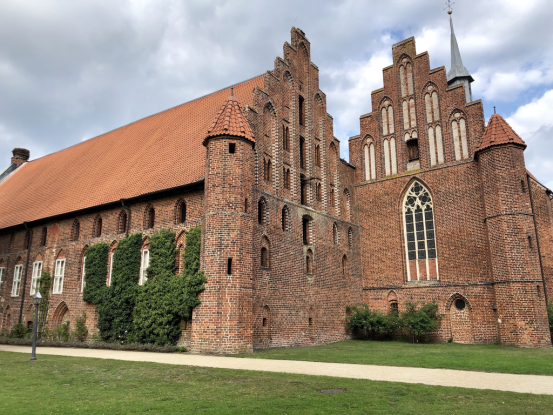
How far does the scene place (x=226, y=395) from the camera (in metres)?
7.84

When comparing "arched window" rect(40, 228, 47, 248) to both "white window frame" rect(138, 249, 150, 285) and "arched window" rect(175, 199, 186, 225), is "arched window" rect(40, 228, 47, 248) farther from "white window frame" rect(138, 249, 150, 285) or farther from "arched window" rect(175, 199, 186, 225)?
"arched window" rect(175, 199, 186, 225)

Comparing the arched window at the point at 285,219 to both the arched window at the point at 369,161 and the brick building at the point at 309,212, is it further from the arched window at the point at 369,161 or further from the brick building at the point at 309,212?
the arched window at the point at 369,161

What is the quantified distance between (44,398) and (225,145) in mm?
11221

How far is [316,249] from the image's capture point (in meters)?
21.1

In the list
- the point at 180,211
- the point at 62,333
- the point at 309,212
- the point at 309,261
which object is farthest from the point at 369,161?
the point at 62,333

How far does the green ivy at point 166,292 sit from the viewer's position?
1628 centimetres

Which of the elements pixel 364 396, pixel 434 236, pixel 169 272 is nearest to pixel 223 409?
pixel 364 396

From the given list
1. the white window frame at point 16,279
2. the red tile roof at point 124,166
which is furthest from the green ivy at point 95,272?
the white window frame at point 16,279

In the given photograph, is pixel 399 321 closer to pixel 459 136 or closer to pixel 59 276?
pixel 459 136

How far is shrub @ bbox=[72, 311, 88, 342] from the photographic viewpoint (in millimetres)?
20125

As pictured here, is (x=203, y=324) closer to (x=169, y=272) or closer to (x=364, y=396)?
(x=169, y=272)

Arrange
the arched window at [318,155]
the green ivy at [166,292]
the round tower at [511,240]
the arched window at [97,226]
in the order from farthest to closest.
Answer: the arched window at [318,155] → the arched window at [97,226] → the round tower at [511,240] → the green ivy at [166,292]

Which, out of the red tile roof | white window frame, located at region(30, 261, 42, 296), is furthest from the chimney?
white window frame, located at region(30, 261, 42, 296)

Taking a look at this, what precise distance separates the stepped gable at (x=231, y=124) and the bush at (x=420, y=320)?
35.9ft
